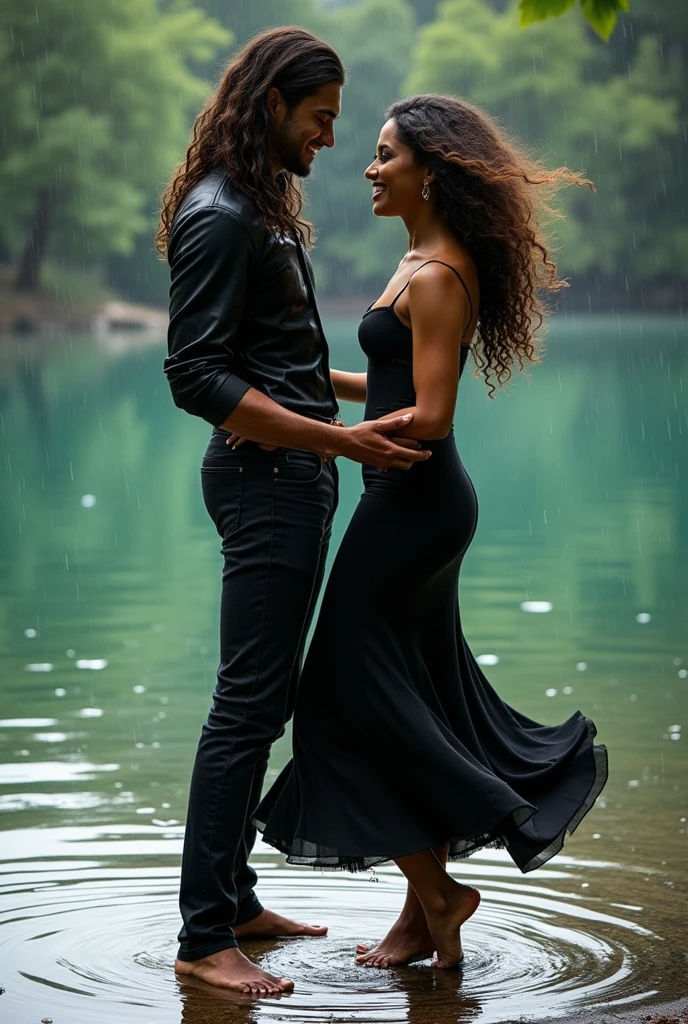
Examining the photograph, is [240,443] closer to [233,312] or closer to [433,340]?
[233,312]

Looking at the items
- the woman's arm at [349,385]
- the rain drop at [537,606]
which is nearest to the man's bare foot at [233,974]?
the woman's arm at [349,385]

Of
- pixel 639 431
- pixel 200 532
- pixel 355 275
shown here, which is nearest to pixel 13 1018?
pixel 200 532

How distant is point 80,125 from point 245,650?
51.3 m

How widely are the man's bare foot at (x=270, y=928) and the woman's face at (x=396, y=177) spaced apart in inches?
71.4

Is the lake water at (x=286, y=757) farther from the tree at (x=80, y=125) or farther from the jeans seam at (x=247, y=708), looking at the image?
the tree at (x=80, y=125)

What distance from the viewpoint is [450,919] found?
3.99 metres

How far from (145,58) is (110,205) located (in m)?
6.21

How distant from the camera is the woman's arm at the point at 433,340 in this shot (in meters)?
3.96

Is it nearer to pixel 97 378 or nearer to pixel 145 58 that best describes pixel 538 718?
pixel 97 378

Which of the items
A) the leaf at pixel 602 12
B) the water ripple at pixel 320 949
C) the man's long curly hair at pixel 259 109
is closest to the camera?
the leaf at pixel 602 12

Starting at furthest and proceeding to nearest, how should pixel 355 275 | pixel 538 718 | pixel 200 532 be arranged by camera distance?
pixel 355 275 → pixel 200 532 → pixel 538 718

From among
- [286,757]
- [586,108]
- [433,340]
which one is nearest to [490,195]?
[433,340]

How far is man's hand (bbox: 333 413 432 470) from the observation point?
394cm

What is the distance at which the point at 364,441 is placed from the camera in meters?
3.94
